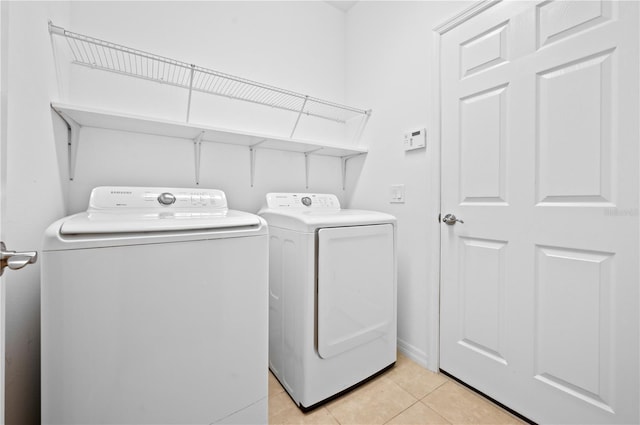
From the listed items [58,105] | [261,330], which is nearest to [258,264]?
[261,330]

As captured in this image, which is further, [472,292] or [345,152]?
[345,152]

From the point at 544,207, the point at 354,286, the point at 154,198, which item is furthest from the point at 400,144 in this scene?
the point at 154,198

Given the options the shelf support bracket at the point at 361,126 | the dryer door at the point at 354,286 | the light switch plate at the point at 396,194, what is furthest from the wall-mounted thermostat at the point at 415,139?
the dryer door at the point at 354,286

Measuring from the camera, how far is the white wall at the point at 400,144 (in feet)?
5.64

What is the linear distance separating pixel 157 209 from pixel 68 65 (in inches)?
35.2

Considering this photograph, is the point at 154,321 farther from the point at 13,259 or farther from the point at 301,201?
the point at 301,201

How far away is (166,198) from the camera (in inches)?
57.9

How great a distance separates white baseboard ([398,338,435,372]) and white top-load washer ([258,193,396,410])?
19 centimetres

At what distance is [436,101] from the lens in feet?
5.55

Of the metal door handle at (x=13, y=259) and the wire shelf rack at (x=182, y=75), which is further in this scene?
the wire shelf rack at (x=182, y=75)

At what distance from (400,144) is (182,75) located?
1.53m

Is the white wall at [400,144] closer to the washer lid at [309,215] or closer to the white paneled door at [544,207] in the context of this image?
the white paneled door at [544,207]

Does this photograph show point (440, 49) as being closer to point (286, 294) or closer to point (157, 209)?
point (286, 294)

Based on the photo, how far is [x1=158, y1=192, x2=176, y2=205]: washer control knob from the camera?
1.46 metres
